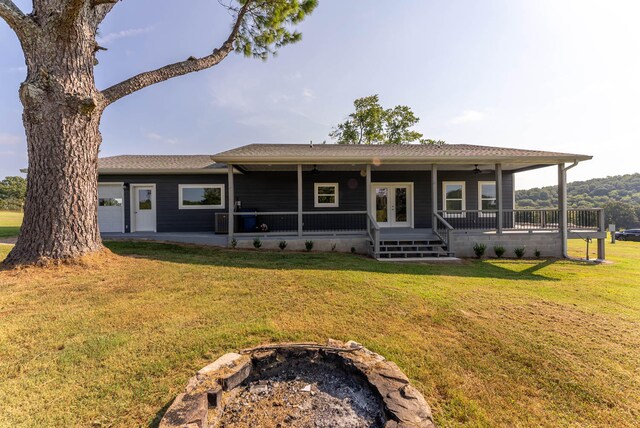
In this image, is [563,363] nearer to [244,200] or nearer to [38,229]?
[38,229]

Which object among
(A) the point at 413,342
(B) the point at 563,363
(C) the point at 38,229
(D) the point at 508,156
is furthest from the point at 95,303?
(D) the point at 508,156

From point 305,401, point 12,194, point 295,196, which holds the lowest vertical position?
point 305,401

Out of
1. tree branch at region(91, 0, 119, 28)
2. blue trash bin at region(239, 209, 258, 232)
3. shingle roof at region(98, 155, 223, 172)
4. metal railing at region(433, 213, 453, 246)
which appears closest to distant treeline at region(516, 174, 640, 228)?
metal railing at region(433, 213, 453, 246)

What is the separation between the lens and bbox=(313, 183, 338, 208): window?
437 inches

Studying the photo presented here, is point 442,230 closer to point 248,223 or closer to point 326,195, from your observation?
point 326,195

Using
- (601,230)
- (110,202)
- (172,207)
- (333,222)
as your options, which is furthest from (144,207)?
(601,230)

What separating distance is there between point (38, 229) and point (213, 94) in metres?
10.3

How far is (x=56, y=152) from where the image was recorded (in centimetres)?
515

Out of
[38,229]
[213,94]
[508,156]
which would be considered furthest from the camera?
[213,94]

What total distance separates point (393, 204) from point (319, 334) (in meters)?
8.81

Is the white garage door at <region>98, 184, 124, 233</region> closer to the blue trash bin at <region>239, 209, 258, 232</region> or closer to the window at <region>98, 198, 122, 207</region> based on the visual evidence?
the window at <region>98, 198, 122, 207</region>

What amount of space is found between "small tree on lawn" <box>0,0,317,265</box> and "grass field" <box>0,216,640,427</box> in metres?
0.70

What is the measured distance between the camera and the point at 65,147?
5223mm

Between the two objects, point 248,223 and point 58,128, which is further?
point 248,223
